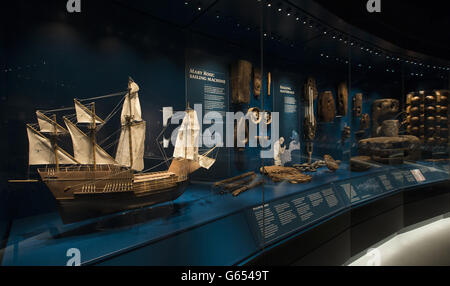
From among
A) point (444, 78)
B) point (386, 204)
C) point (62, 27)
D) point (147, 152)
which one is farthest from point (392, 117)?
point (62, 27)

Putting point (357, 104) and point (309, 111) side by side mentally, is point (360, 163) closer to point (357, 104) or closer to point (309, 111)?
point (357, 104)

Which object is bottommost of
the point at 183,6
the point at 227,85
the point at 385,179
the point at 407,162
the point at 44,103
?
the point at 385,179

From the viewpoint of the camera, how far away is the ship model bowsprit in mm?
1411

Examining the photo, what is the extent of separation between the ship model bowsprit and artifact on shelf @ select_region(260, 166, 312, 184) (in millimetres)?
1285

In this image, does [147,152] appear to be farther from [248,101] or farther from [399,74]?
[399,74]

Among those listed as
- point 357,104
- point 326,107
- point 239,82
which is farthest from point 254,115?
point 357,104

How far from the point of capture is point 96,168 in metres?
1.57

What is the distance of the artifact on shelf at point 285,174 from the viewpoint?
2.51 metres

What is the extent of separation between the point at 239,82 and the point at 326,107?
4.97 feet

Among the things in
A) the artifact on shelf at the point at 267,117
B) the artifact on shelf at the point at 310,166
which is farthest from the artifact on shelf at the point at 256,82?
the artifact on shelf at the point at 310,166

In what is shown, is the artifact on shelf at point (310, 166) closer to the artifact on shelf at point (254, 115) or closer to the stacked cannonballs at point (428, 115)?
the artifact on shelf at point (254, 115)

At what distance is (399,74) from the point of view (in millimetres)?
2771

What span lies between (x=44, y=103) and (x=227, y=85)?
1.92m

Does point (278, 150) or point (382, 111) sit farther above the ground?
point (382, 111)
